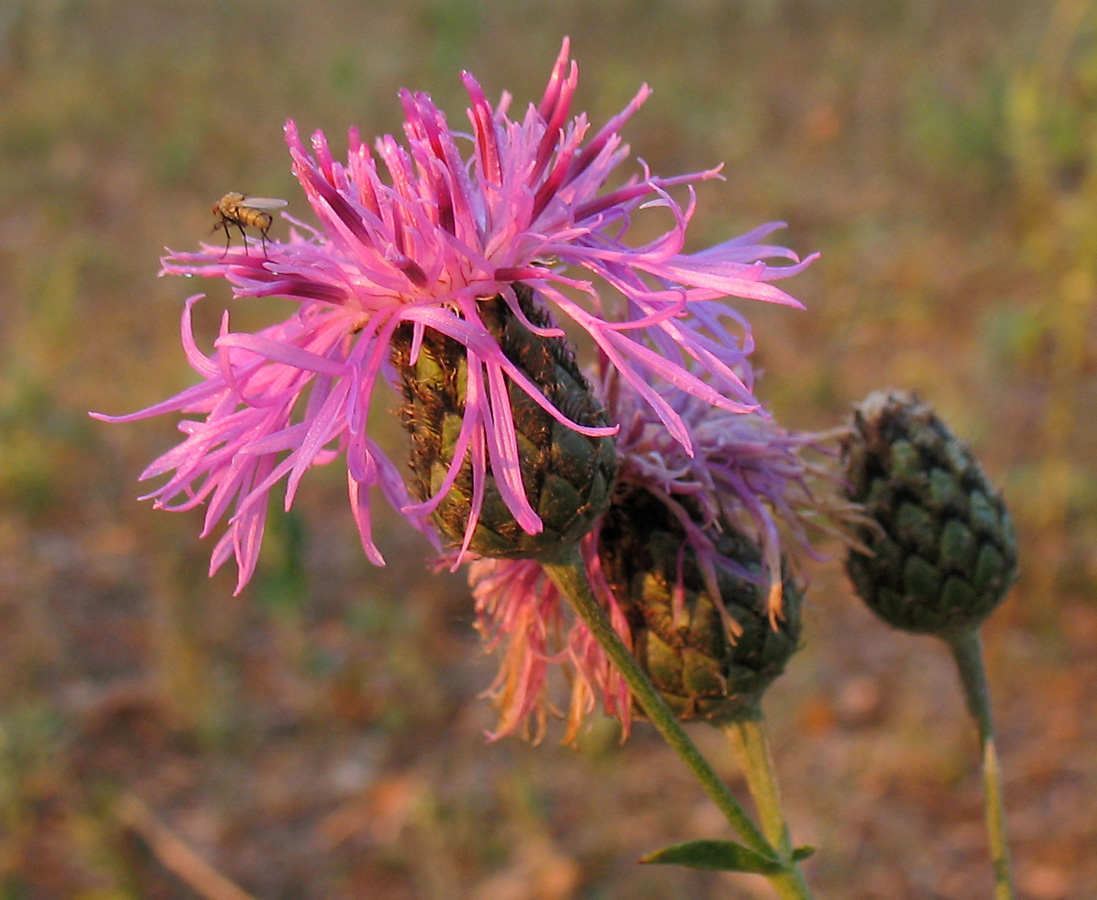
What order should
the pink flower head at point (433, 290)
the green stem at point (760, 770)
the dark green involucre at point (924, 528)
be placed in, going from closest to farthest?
the pink flower head at point (433, 290), the green stem at point (760, 770), the dark green involucre at point (924, 528)

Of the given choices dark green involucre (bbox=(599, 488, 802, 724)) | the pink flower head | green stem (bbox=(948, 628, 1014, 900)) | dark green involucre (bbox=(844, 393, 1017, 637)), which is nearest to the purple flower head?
dark green involucre (bbox=(599, 488, 802, 724))

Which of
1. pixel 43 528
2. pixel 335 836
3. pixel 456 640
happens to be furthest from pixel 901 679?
pixel 43 528

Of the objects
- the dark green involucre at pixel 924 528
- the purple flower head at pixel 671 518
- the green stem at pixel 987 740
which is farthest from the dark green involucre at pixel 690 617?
the green stem at pixel 987 740

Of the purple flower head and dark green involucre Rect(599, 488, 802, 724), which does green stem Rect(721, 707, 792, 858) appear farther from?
the purple flower head

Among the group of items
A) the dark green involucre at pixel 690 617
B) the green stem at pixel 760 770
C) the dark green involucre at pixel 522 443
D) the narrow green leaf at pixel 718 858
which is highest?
the dark green involucre at pixel 522 443

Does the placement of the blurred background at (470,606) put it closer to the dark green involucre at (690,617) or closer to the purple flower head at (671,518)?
the purple flower head at (671,518)

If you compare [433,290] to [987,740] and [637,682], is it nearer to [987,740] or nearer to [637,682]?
[637,682]

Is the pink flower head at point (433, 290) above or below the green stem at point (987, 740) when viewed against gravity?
above

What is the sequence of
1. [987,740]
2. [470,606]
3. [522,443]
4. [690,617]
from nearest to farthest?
1. [522,443]
2. [690,617]
3. [987,740]
4. [470,606]

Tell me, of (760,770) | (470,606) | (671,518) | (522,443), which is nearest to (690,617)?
(671,518)
